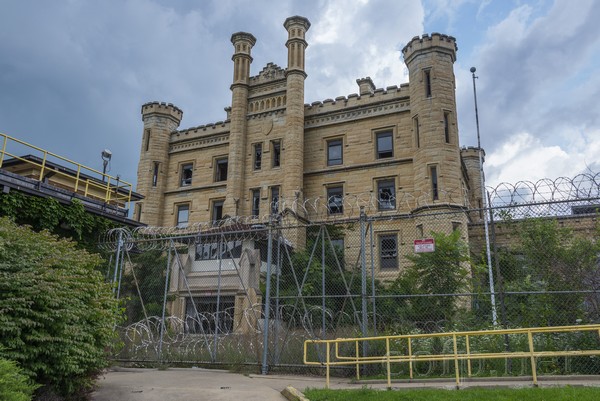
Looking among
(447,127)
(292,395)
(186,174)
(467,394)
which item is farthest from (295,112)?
(467,394)

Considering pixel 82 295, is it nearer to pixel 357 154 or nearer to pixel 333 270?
pixel 333 270

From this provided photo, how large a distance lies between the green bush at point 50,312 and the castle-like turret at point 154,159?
27234 millimetres

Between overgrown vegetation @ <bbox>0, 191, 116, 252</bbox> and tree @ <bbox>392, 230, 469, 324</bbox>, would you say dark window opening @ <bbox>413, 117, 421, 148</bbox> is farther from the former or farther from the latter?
overgrown vegetation @ <bbox>0, 191, 116, 252</bbox>

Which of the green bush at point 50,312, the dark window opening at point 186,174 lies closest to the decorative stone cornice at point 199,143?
the dark window opening at point 186,174

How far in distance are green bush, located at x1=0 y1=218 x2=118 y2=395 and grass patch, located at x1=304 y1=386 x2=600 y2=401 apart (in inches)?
163

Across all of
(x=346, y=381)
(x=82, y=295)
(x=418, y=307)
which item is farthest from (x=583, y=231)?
(x=82, y=295)

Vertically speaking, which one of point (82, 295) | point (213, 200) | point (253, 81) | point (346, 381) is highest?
point (253, 81)

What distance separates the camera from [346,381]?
10.8m

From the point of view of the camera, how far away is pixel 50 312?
816 cm

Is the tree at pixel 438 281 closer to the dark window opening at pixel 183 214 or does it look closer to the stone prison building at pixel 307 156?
the stone prison building at pixel 307 156

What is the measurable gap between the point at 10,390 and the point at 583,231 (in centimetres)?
2182

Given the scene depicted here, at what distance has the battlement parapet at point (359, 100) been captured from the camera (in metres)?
31.0

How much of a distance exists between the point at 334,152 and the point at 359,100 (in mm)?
3868

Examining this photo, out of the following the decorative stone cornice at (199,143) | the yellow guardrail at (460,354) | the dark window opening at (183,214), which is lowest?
the yellow guardrail at (460,354)
